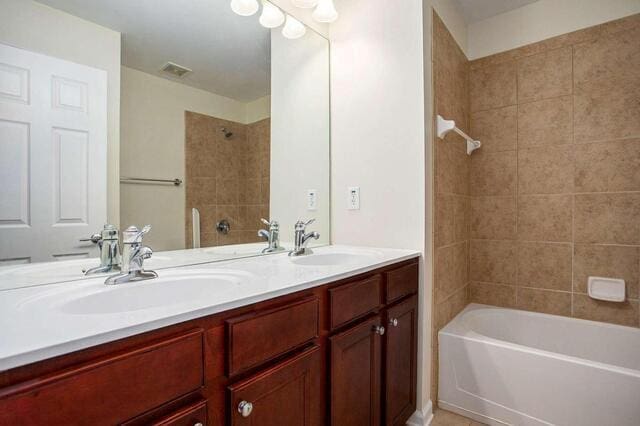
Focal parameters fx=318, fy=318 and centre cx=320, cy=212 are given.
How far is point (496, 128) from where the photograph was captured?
2199 mm

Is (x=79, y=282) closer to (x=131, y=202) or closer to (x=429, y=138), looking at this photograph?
(x=131, y=202)

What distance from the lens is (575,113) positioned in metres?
1.93

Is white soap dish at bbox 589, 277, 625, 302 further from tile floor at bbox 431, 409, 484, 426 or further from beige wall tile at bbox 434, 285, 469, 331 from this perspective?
tile floor at bbox 431, 409, 484, 426

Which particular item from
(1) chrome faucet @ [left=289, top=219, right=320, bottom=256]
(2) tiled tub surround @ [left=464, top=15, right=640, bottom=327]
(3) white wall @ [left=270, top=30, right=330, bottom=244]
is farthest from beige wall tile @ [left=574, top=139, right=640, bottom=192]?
(1) chrome faucet @ [left=289, top=219, right=320, bottom=256]

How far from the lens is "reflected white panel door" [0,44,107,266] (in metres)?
0.88

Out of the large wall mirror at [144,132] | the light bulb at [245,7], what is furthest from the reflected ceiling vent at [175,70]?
the light bulb at [245,7]

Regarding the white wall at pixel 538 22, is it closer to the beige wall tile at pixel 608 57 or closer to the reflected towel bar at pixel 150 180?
the beige wall tile at pixel 608 57

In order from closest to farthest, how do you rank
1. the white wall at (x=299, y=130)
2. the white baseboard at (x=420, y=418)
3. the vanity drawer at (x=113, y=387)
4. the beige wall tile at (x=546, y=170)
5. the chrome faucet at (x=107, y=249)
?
the vanity drawer at (x=113, y=387) < the chrome faucet at (x=107, y=249) < the white baseboard at (x=420, y=418) < the white wall at (x=299, y=130) < the beige wall tile at (x=546, y=170)

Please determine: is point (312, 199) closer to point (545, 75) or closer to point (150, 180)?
point (150, 180)

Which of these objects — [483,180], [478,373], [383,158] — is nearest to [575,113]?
[483,180]

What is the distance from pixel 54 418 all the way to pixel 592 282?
2.44 metres

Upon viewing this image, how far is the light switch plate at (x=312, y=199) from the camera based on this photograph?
6.04 feet

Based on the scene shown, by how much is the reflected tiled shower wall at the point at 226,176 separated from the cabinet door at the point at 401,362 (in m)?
0.76

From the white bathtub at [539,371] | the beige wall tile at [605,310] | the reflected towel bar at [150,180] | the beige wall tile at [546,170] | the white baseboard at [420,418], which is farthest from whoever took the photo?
the beige wall tile at [546,170]
